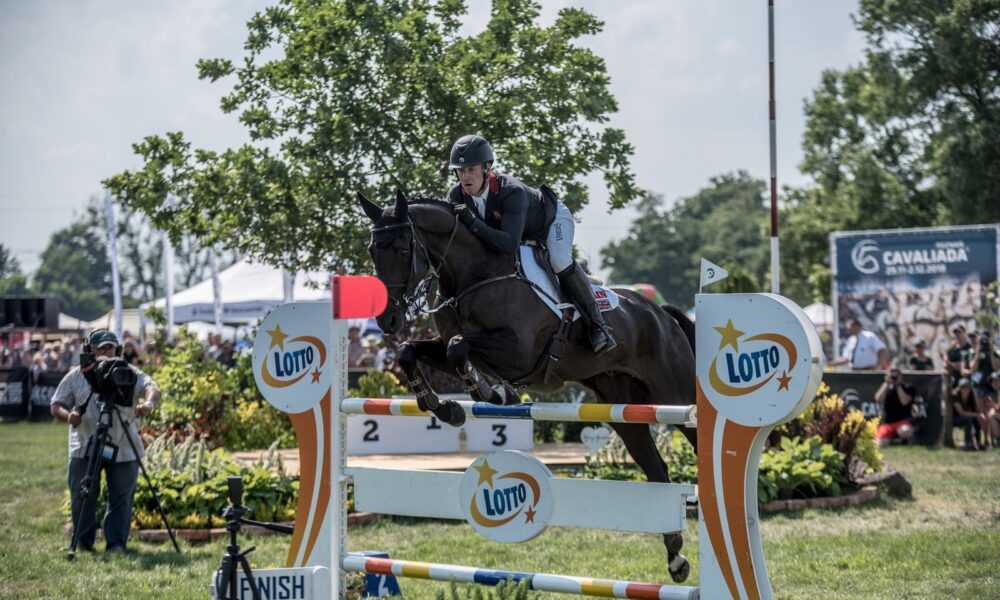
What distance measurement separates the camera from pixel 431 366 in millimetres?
5688

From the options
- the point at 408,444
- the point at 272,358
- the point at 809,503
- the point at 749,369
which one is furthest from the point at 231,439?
the point at 749,369

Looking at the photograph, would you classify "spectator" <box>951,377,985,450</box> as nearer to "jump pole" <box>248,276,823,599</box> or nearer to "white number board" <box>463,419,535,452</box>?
"white number board" <box>463,419,535,452</box>

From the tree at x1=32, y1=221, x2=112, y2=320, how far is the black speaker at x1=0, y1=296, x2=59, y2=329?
7771 centimetres

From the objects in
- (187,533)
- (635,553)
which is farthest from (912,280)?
(187,533)

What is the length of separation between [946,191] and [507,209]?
27.4 m

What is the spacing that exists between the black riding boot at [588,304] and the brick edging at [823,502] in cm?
395

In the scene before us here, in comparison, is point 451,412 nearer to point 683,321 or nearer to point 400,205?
point 400,205

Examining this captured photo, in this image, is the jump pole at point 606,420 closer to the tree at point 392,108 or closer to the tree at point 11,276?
the tree at point 392,108

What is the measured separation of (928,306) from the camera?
68.7ft

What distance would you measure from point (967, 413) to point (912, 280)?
22.6 feet

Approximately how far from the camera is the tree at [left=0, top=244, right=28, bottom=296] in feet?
308

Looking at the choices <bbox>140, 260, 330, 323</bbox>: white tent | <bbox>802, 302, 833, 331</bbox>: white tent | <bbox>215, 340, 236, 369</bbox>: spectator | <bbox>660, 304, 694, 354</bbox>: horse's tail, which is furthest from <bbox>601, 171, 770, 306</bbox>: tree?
<bbox>660, 304, 694, 354</bbox>: horse's tail

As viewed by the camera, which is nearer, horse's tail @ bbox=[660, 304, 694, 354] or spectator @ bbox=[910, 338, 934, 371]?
horse's tail @ bbox=[660, 304, 694, 354]

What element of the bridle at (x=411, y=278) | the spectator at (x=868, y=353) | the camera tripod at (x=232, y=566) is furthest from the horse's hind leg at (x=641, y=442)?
the spectator at (x=868, y=353)
